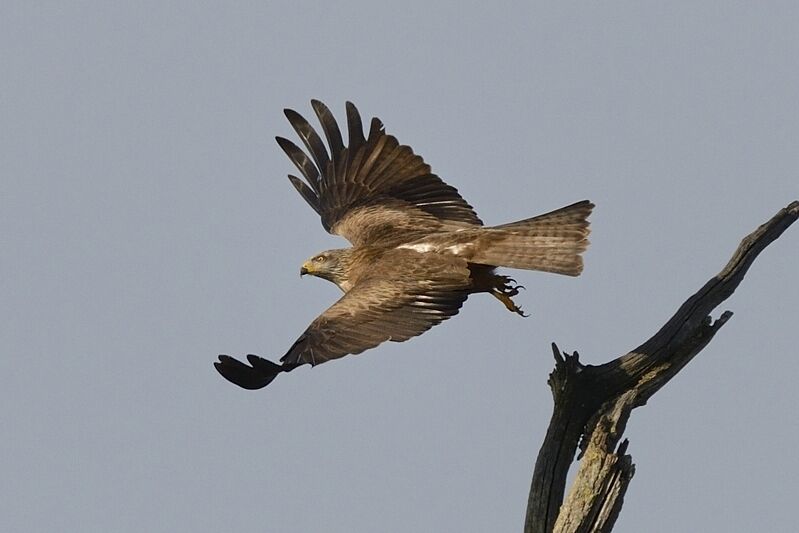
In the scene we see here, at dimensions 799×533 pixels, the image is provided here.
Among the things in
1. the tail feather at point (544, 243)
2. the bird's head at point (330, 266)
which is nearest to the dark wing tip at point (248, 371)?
the tail feather at point (544, 243)

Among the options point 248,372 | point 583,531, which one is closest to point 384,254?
point 248,372

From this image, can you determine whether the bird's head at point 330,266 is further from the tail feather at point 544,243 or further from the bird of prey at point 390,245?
the tail feather at point 544,243

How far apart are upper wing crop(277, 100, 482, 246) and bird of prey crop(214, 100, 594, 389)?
0.01 metres

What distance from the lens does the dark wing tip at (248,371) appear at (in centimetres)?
938

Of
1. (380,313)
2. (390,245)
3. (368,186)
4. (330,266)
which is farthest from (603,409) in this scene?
(368,186)

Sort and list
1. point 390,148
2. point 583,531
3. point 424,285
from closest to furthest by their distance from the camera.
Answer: point 583,531 < point 424,285 < point 390,148

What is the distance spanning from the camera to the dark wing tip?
30.8 ft

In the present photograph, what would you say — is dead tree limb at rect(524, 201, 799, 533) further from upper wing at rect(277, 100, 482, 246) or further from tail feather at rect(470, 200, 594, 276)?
upper wing at rect(277, 100, 482, 246)

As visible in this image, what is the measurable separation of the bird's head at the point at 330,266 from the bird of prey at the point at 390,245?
0.01 meters

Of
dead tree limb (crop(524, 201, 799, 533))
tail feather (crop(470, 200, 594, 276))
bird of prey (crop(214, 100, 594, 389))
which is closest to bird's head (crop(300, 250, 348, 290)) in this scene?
bird of prey (crop(214, 100, 594, 389))

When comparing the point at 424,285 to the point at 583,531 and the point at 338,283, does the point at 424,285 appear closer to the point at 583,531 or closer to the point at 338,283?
the point at 338,283

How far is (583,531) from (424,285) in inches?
117

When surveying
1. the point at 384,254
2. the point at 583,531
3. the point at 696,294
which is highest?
the point at 384,254

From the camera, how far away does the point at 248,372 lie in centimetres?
941
